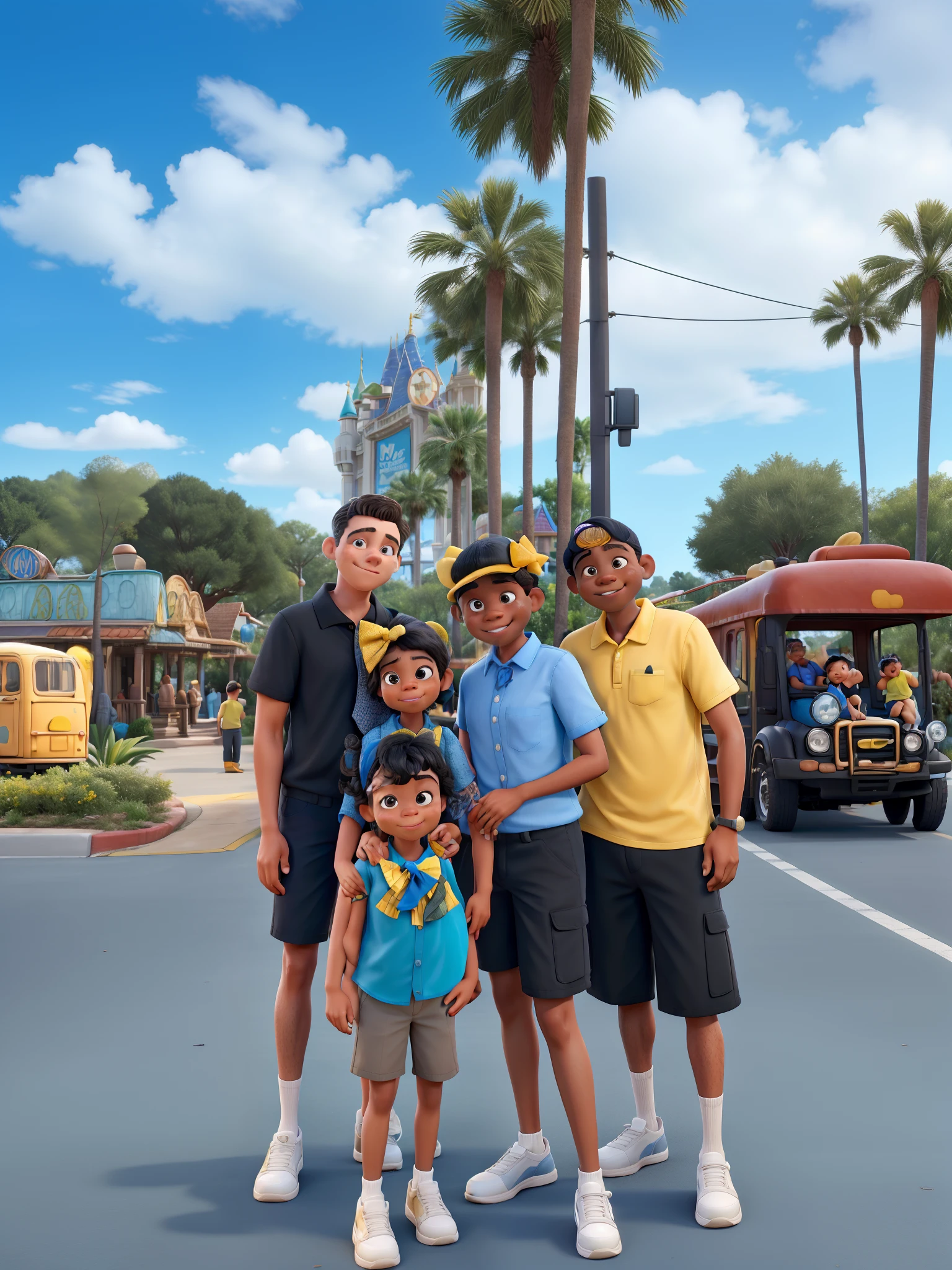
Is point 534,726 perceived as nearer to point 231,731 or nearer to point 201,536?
point 231,731

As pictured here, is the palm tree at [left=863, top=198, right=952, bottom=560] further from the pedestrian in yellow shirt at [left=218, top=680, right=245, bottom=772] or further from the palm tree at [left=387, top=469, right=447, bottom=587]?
the palm tree at [left=387, top=469, right=447, bottom=587]

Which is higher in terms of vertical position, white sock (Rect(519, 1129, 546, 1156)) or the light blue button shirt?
the light blue button shirt

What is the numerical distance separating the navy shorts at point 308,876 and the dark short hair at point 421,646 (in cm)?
50

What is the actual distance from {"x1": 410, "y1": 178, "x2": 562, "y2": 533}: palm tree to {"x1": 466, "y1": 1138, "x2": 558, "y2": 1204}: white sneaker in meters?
22.6

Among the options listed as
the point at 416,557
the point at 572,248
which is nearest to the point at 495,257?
the point at 572,248

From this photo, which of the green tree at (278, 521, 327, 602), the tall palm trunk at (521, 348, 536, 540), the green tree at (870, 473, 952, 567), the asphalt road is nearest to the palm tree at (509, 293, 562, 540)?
the tall palm trunk at (521, 348, 536, 540)

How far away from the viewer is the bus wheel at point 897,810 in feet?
38.0

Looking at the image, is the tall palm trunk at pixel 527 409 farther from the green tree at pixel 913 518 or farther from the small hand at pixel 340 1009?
the small hand at pixel 340 1009

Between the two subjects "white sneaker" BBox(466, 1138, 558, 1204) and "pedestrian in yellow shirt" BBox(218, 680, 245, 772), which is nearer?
"white sneaker" BBox(466, 1138, 558, 1204)

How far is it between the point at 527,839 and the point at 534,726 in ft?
1.05

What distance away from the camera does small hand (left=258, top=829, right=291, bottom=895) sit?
3.30 metres

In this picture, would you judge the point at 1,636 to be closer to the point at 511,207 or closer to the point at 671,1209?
the point at 511,207

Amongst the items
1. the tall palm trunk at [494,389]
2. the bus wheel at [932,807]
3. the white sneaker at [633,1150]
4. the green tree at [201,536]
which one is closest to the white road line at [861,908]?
the bus wheel at [932,807]

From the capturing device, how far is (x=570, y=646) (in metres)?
3.44
